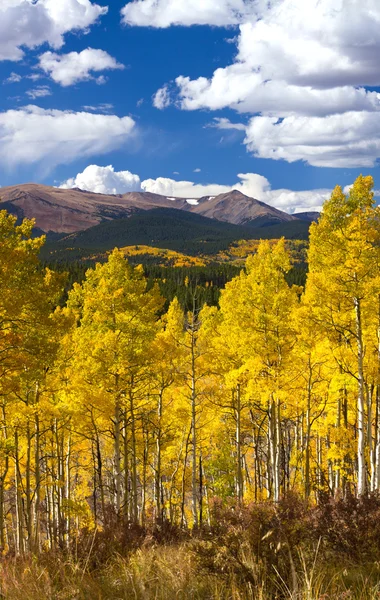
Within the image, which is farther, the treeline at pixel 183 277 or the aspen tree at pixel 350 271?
the treeline at pixel 183 277

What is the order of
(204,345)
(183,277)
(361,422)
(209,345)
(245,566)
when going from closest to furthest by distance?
(245,566) < (361,422) < (204,345) < (209,345) < (183,277)

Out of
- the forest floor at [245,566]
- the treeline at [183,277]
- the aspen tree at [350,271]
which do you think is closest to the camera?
the forest floor at [245,566]

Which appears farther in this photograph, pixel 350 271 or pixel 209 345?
pixel 209 345

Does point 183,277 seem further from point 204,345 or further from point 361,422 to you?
point 361,422

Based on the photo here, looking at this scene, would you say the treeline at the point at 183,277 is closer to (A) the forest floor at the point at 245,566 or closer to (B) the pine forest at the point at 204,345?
(B) the pine forest at the point at 204,345

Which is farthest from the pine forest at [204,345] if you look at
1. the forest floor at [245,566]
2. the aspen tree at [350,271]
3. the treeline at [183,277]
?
the treeline at [183,277]

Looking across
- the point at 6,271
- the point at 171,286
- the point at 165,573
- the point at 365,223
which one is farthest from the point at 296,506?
the point at 171,286

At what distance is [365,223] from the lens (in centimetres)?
1345

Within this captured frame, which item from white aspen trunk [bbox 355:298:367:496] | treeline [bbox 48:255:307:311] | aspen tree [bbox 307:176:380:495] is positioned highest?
treeline [bbox 48:255:307:311]

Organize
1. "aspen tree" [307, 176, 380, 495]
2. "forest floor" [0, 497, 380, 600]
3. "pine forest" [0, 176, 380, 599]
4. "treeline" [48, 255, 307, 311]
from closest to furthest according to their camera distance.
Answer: "forest floor" [0, 497, 380, 600]
"pine forest" [0, 176, 380, 599]
"aspen tree" [307, 176, 380, 495]
"treeline" [48, 255, 307, 311]

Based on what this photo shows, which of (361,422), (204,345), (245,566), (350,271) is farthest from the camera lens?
(204,345)

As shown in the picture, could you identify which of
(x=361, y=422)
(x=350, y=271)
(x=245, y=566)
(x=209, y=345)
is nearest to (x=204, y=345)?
(x=209, y=345)

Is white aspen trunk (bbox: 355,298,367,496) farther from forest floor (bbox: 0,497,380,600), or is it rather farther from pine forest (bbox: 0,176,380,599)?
forest floor (bbox: 0,497,380,600)

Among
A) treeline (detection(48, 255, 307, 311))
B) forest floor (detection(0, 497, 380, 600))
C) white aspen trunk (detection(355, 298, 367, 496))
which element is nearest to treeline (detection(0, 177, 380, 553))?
white aspen trunk (detection(355, 298, 367, 496))
